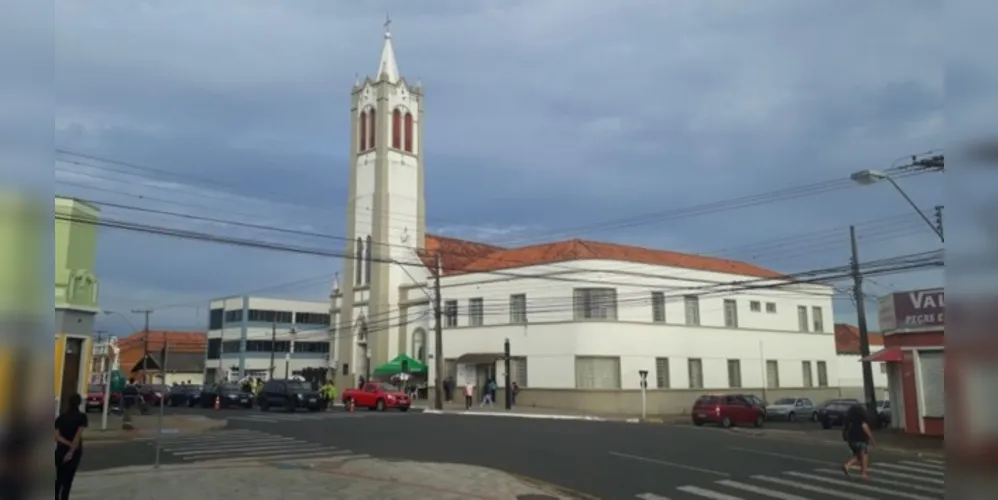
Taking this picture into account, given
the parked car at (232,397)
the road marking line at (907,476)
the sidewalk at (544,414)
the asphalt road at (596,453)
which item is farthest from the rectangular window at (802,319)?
the road marking line at (907,476)

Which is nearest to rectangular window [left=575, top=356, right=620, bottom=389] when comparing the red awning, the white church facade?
the white church facade

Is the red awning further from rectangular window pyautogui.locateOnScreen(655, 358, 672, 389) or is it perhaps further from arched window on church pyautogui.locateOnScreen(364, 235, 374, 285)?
arched window on church pyautogui.locateOnScreen(364, 235, 374, 285)

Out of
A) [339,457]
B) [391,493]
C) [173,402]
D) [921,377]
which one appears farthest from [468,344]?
[391,493]

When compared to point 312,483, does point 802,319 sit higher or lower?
higher

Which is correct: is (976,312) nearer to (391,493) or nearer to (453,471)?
(391,493)

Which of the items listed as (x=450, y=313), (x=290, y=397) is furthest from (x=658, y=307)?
(x=290, y=397)

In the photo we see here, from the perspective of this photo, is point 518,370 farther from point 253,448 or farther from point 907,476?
point 907,476

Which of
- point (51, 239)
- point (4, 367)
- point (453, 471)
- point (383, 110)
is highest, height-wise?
point (383, 110)

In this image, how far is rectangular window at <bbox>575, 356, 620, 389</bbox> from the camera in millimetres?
43094

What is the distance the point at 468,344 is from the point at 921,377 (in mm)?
28304

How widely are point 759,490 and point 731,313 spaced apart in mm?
39054

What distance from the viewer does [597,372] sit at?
142ft

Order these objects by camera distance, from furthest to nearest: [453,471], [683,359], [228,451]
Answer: [683,359]
[228,451]
[453,471]

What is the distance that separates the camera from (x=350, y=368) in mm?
59312
